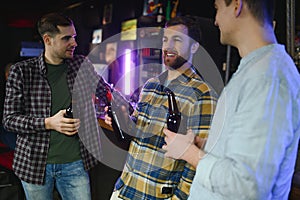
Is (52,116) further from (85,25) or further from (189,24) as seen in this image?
(85,25)

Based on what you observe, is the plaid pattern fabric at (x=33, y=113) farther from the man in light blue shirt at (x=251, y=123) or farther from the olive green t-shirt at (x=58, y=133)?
the man in light blue shirt at (x=251, y=123)

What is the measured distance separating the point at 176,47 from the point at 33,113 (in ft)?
3.07

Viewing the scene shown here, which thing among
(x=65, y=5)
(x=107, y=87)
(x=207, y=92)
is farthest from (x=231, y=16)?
(x=65, y=5)

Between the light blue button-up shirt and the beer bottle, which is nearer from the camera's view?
the light blue button-up shirt

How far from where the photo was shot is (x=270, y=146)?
0.81 m

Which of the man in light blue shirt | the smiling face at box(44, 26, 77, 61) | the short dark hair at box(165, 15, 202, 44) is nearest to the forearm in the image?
the man in light blue shirt

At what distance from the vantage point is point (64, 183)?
1930 mm

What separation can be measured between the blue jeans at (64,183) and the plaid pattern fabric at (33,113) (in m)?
0.05

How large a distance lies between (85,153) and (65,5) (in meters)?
7.63

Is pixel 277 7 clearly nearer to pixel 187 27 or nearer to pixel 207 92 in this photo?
pixel 187 27

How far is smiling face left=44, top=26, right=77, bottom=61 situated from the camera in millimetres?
1964

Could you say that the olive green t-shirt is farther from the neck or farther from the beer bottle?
the beer bottle

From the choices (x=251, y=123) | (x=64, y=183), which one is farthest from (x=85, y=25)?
(x=251, y=123)

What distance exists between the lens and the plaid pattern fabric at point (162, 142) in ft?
4.53
